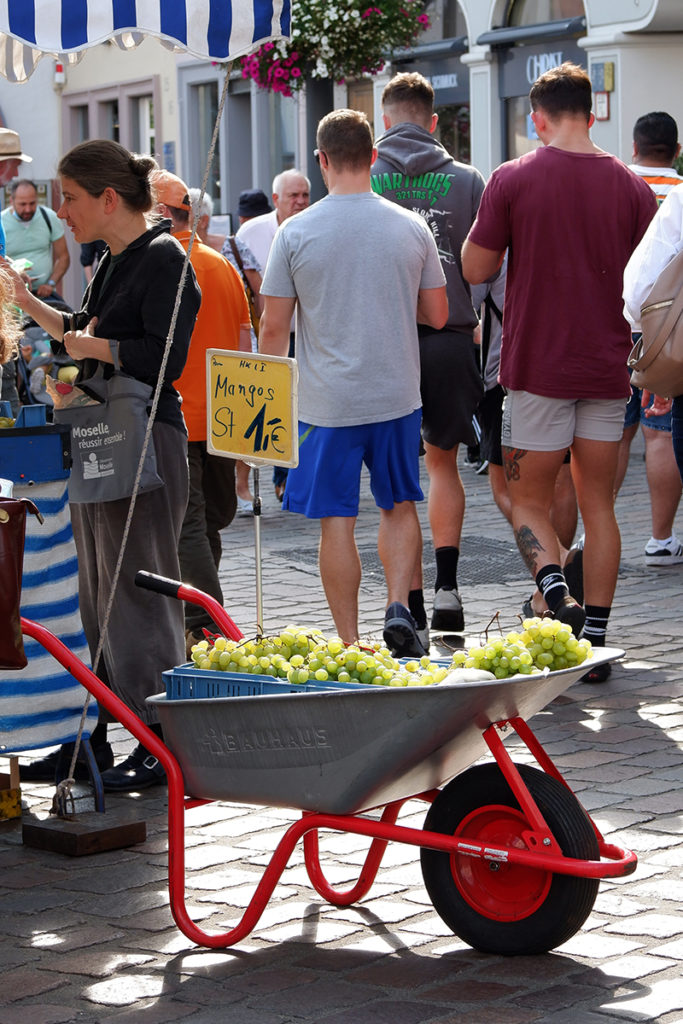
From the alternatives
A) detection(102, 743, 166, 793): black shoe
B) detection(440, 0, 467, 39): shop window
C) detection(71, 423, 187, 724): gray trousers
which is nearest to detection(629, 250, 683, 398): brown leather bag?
detection(71, 423, 187, 724): gray trousers

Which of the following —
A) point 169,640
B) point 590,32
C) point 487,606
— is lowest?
point 487,606

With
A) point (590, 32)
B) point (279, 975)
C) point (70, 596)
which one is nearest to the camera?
point (279, 975)

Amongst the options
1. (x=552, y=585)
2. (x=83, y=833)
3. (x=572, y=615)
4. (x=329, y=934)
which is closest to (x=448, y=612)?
(x=552, y=585)

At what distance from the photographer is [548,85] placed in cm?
658

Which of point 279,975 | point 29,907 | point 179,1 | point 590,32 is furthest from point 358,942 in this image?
point 590,32

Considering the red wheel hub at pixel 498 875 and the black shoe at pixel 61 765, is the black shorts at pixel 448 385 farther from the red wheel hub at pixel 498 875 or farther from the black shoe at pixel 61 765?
the red wheel hub at pixel 498 875

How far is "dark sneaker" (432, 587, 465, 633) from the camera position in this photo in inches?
292

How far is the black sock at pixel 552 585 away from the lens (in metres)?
6.44

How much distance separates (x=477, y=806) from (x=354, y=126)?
135 inches

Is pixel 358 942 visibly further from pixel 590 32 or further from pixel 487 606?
pixel 590 32

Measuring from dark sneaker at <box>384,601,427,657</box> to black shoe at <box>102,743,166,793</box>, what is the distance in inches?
55.9

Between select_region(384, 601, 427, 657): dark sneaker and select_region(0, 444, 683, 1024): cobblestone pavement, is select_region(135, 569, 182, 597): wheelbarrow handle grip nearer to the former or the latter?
select_region(0, 444, 683, 1024): cobblestone pavement

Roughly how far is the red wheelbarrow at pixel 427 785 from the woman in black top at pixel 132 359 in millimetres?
1449

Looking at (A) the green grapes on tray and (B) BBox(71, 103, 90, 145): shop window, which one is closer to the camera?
(A) the green grapes on tray
